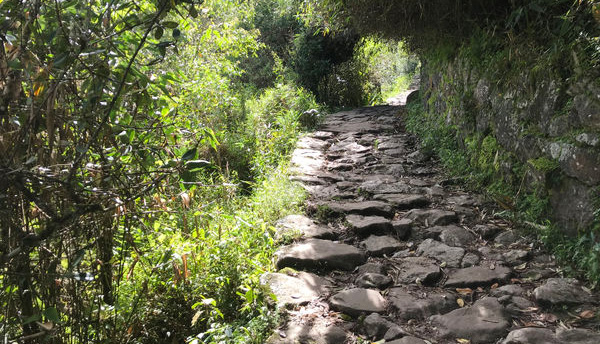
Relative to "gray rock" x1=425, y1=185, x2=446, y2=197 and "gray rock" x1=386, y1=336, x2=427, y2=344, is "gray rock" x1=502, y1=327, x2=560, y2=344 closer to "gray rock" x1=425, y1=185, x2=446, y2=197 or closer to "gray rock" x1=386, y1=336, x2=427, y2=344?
"gray rock" x1=386, y1=336, x2=427, y2=344

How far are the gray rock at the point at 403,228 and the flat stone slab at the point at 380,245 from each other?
0.09m

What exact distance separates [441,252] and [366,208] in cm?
94

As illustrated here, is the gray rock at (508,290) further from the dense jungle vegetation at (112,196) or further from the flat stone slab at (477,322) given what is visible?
the dense jungle vegetation at (112,196)

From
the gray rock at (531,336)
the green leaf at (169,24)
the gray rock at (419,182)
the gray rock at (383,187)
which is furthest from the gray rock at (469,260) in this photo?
the green leaf at (169,24)

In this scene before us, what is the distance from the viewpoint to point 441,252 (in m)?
3.24

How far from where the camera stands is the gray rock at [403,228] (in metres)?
3.62

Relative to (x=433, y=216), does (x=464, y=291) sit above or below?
below

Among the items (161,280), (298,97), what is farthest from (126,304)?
(298,97)

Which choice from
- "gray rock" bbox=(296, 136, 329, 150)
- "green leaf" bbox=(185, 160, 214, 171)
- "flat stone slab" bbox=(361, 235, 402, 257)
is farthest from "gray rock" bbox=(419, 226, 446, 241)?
"gray rock" bbox=(296, 136, 329, 150)

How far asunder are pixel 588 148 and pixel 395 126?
5.15m

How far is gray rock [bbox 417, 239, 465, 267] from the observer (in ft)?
10.2

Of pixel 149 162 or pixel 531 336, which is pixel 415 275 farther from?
pixel 149 162

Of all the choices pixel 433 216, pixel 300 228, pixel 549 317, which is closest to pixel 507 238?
pixel 433 216

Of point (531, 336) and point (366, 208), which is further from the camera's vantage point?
point (366, 208)
